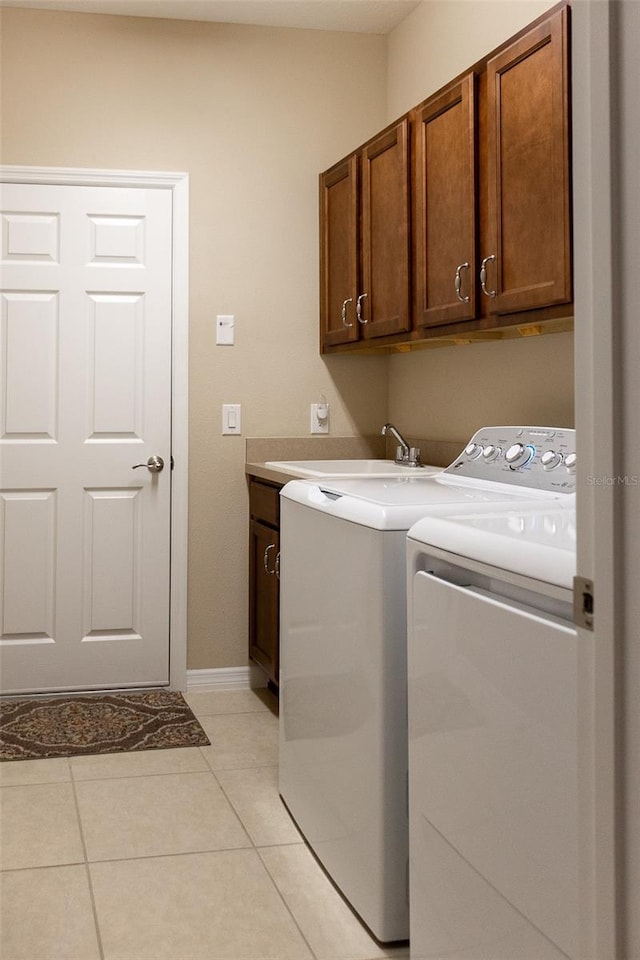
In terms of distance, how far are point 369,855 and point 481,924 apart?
21.5 inches

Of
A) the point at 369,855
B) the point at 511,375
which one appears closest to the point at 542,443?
the point at 511,375

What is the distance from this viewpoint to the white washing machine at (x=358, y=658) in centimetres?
196

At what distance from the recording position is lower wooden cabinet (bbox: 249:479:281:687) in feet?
11.6

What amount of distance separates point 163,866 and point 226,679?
1.64 metres

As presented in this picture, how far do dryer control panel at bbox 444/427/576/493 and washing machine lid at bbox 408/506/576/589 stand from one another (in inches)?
21.3

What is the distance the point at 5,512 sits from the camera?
3836mm

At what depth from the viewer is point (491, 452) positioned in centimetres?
280

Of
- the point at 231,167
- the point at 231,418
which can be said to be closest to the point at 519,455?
the point at 231,418

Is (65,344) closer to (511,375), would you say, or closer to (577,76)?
(511,375)

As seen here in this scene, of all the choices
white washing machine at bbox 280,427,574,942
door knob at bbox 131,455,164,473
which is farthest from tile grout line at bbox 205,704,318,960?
door knob at bbox 131,455,164,473

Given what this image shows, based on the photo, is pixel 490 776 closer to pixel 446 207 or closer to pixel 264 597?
pixel 446 207

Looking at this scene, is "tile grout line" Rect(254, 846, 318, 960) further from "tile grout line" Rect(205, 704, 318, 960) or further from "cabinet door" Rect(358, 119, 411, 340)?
"cabinet door" Rect(358, 119, 411, 340)

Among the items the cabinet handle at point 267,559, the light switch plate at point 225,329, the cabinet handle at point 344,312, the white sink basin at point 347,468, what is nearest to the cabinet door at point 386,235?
the cabinet handle at point 344,312

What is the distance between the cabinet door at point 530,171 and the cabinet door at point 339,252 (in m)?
1.10
